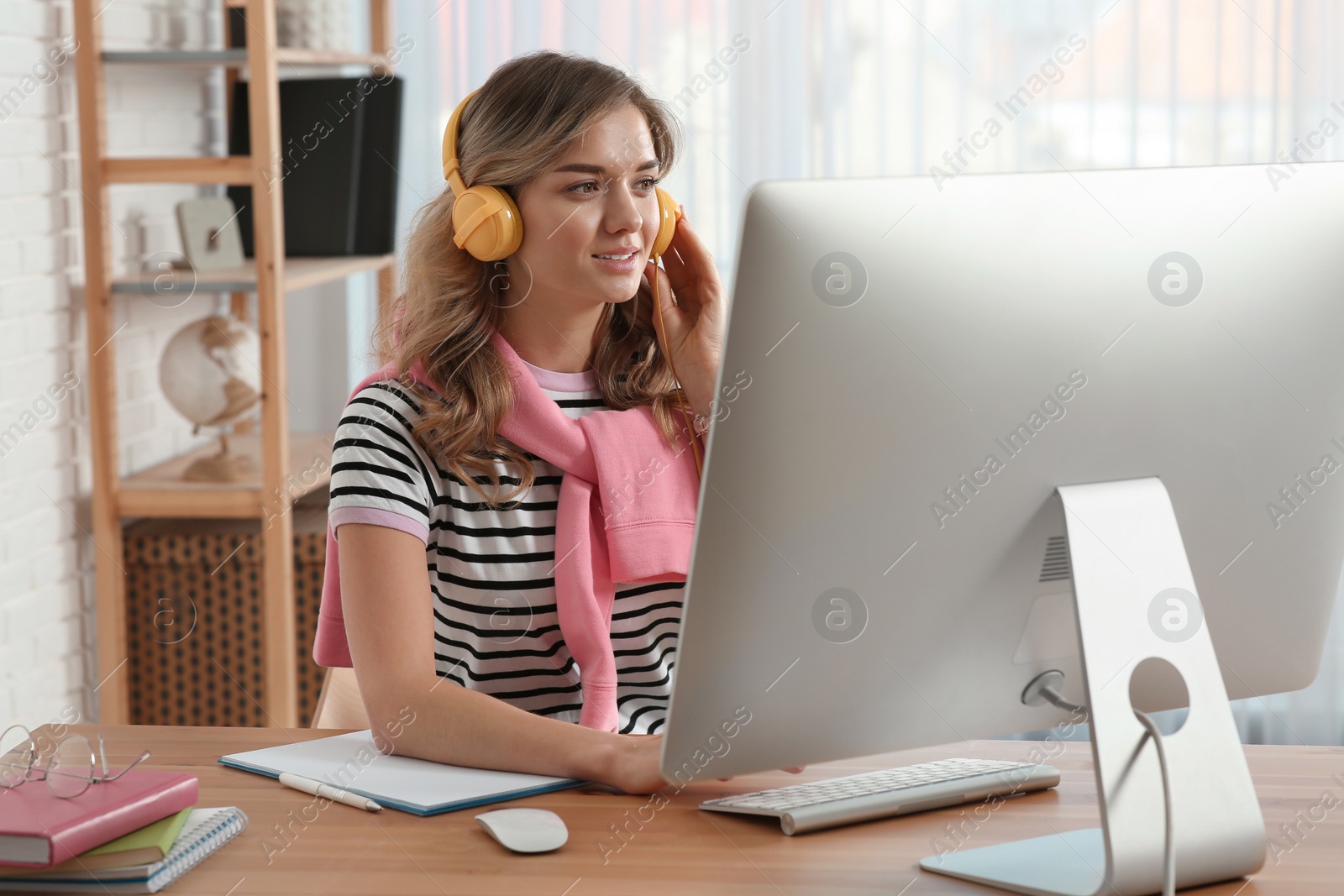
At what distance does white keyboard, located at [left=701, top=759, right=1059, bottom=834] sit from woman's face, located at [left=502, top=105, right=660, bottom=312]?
633mm

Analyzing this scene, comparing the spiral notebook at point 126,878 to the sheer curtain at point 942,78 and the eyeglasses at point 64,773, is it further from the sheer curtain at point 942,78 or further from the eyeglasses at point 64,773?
the sheer curtain at point 942,78

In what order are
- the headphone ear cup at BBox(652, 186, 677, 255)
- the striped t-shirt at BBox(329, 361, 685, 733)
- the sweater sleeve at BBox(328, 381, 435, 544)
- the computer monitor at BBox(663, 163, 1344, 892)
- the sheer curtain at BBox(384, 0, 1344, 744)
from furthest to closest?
the sheer curtain at BBox(384, 0, 1344, 744)
the headphone ear cup at BBox(652, 186, 677, 255)
the striped t-shirt at BBox(329, 361, 685, 733)
the sweater sleeve at BBox(328, 381, 435, 544)
the computer monitor at BBox(663, 163, 1344, 892)

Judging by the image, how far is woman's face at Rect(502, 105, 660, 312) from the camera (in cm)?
144

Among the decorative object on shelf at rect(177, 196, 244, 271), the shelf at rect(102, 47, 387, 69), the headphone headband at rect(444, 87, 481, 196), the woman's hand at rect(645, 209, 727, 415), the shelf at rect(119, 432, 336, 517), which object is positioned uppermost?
the shelf at rect(102, 47, 387, 69)

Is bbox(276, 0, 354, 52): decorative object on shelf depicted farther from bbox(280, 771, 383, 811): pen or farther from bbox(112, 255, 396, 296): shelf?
bbox(280, 771, 383, 811): pen

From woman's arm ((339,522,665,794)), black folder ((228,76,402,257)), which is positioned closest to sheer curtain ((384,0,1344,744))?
black folder ((228,76,402,257))

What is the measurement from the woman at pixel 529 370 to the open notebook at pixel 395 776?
0.14m

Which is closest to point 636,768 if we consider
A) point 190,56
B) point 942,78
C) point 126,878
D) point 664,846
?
point 664,846

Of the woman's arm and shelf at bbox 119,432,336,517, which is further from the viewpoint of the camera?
shelf at bbox 119,432,336,517

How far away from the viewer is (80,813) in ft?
2.90

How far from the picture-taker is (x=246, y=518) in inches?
102

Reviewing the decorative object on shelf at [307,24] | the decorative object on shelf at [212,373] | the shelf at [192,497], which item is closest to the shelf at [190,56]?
the decorative object on shelf at [307,24]

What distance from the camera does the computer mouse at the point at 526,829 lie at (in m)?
0.93

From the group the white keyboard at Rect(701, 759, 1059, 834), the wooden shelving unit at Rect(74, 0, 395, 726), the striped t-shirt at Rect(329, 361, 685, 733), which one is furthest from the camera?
the wooden shelving unit at Rect(74, 0, 395, 726)
